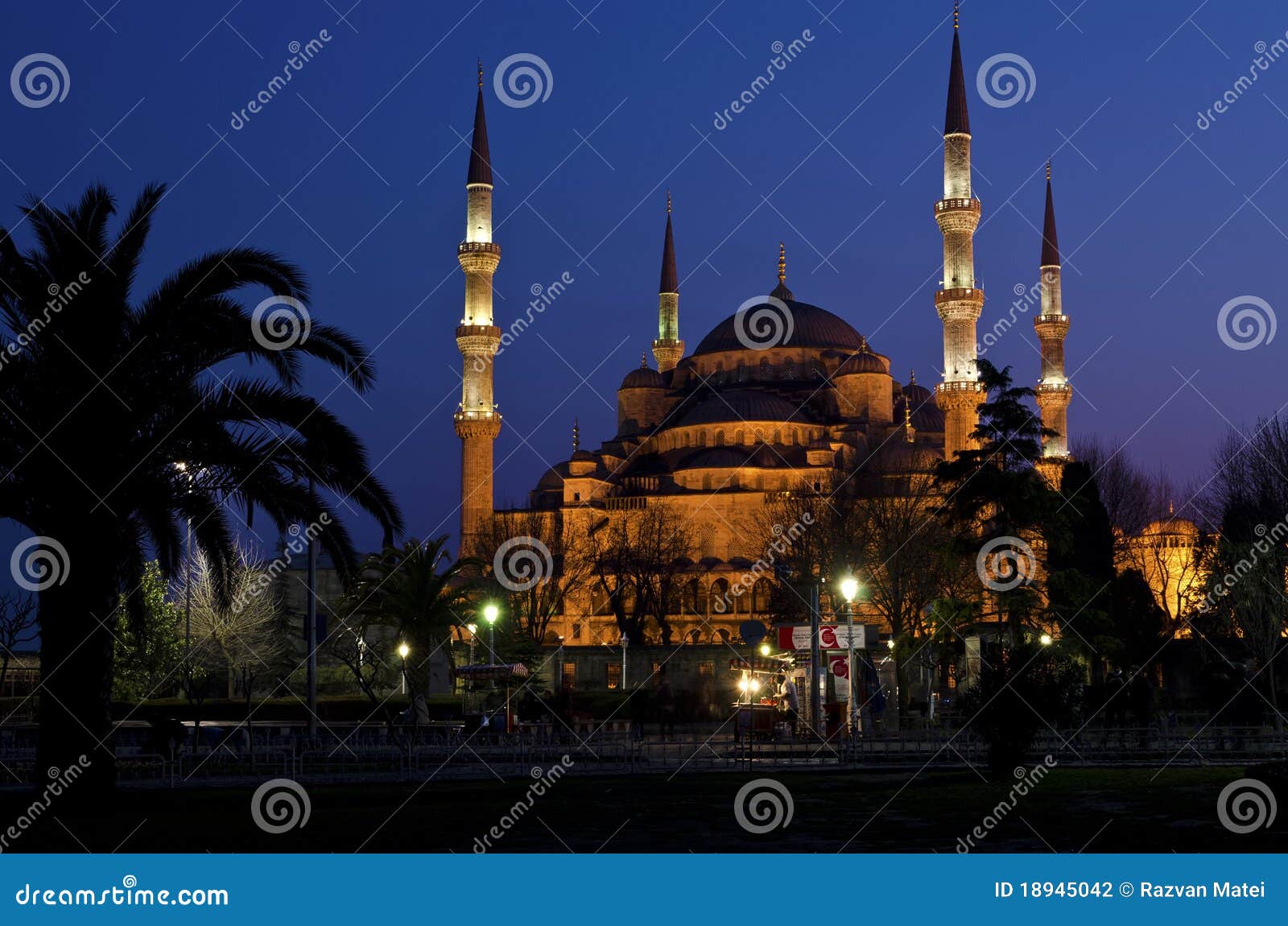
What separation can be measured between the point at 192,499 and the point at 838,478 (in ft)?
174

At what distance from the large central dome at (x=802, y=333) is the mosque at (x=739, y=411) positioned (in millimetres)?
112

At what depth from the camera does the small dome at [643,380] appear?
8175cm

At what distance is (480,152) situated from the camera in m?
58.8

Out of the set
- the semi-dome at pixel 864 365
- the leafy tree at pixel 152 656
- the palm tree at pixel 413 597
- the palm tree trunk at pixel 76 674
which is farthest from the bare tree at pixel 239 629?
the semi-dome at pixel 864 365

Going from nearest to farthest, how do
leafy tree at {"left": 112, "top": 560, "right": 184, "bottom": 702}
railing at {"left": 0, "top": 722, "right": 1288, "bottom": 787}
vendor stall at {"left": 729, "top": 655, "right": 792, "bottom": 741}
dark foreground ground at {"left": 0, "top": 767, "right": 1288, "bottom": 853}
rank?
dark foreground ground at {"left": 0, "top": 767, "right": 1288, "bottom": 853}, railing at {"left": 0, "top": 722, "right": 1288, "bottom": 787}, vendor stall at {"left": 729, "top": 655, "right": 792, "bottom": 741}, leafy tree at {"left": 112, "top": 560, "right": 184, "bottom": 702}

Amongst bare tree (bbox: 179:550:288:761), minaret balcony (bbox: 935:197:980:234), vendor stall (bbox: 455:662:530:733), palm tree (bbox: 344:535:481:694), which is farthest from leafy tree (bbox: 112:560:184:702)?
minaret balcony (bbox: 935:197:980:234)

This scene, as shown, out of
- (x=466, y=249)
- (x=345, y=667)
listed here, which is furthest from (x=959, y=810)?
(x=466, y=249)

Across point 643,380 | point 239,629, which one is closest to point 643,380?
point 643,380

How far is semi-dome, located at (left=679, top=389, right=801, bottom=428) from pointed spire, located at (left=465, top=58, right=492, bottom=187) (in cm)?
1957

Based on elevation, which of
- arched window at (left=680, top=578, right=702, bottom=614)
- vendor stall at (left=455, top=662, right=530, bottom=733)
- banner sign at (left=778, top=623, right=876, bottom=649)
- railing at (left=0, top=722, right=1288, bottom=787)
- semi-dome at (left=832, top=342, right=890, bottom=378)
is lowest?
railing at (left=0, top=722, right=1288, bottom=787)

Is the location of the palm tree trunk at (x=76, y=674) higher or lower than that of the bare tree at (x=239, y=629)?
lower

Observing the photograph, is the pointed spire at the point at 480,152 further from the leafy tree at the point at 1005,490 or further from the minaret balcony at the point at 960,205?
the leafy tree at the point at 1005,490

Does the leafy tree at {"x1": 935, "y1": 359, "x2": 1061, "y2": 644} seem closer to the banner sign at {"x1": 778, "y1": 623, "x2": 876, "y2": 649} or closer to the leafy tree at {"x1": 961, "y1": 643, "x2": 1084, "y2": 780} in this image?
the banner sign at {"x1": 778, "y1": 623, "x2": 876, "y2": 649}

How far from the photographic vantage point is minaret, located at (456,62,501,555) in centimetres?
5803
